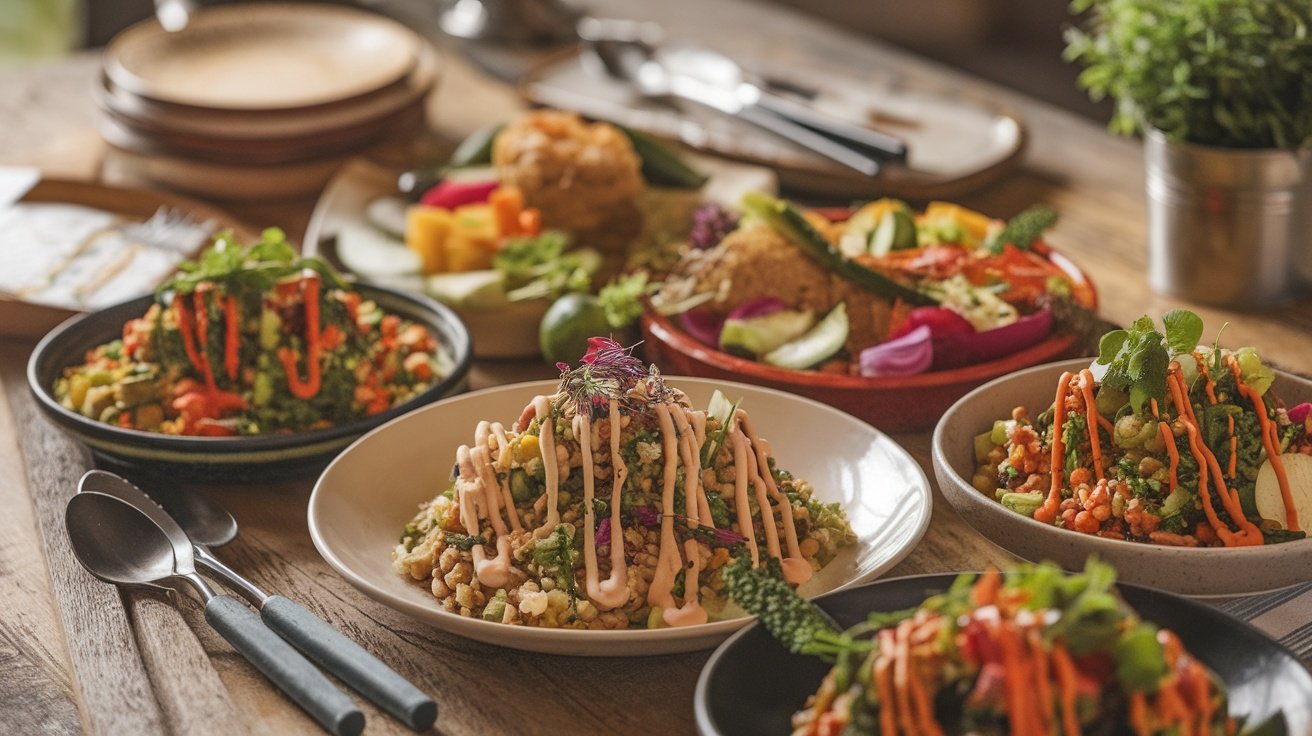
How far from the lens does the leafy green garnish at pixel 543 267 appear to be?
3.14 meters

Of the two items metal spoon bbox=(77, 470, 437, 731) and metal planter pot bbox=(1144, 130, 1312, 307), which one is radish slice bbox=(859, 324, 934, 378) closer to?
metal planter pot bbox=(1144, 130, 1312, 307)

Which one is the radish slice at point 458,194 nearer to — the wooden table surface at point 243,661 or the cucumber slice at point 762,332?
the wooden table surface at point 243,661

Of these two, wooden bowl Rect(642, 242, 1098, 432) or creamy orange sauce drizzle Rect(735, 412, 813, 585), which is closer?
creamy orange sauce drizzle Rect(735, 412, 813, 585)

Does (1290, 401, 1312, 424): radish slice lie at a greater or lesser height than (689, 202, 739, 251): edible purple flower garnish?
greater

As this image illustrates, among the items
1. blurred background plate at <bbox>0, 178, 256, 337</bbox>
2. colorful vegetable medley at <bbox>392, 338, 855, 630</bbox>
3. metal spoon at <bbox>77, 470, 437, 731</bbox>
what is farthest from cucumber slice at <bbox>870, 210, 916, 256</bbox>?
blurred background plate at <bbox>0, 178, 256, 337</bbox>

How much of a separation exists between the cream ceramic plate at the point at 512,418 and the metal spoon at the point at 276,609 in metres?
0.10

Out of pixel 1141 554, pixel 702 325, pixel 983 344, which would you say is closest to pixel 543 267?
pixel 702 325

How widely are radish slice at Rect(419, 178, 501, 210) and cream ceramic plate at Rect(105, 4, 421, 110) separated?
0.68 meters

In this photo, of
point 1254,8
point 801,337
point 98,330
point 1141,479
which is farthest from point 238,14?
point 1141,479

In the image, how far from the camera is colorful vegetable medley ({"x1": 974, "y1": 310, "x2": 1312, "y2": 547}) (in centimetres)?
210

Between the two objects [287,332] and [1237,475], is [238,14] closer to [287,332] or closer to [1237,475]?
[287,332]

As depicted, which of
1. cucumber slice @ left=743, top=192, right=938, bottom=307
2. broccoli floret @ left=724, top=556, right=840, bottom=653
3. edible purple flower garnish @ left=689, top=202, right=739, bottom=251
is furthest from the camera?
edible purple flower garnish @ left=689, top=202, right=739, bottom=251

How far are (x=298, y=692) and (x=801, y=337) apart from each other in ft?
4.51

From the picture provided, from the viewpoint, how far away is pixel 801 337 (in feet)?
9.43
